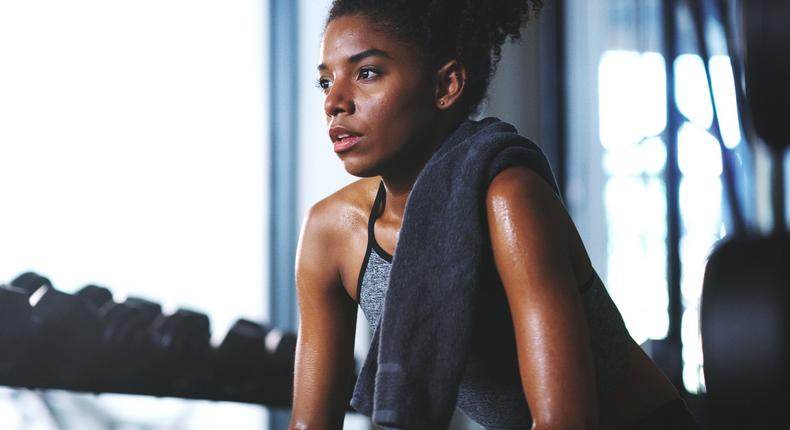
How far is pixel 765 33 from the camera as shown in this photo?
1.73 feet

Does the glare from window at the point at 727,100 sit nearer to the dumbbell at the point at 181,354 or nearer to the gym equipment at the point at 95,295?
the dumbbell at the point at 181,354

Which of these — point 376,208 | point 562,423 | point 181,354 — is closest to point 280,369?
point 181,354

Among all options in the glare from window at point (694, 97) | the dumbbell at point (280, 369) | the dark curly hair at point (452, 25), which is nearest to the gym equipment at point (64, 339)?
the dumbbell at point (280, 369)

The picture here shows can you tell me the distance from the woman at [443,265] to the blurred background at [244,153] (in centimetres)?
63

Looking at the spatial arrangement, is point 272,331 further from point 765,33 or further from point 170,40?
point 765,33

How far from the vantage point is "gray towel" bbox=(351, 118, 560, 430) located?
97 centimetres

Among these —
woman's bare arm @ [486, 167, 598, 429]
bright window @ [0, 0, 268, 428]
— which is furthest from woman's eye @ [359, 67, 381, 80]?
bright window @ [0, 0, 268, 428]

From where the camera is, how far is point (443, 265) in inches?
39.1

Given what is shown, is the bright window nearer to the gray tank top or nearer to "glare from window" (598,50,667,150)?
the gray tank top

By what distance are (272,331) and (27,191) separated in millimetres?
660

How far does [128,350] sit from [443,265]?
852mm

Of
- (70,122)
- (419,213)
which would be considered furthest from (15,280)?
(419,213)

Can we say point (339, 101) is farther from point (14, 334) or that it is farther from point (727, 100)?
point (727, 100)

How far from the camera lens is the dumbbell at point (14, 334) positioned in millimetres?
1412
